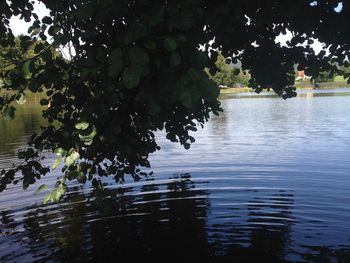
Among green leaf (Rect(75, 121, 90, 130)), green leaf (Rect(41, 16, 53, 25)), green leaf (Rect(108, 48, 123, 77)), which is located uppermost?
green leaf (Rect(41, 16, 53, 25))

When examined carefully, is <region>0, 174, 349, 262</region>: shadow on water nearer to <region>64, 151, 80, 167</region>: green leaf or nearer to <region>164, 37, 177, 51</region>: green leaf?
<region>64, 151, 80, 167</region>: green leaf

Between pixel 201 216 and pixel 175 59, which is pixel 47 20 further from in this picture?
pixel 201 216

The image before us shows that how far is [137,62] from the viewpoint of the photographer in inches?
111

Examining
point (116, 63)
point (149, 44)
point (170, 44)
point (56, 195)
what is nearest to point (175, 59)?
point (170, 44)

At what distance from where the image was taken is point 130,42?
10.1 ft

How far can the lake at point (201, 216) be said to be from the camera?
8.70 m

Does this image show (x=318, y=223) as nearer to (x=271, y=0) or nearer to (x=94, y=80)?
(x=271, y=0)

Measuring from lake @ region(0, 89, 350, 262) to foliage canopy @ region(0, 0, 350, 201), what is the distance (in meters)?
1.05

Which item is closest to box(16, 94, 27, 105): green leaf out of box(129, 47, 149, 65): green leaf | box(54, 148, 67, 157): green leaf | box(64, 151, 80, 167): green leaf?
box(54, 148, 67, 157): green leaf

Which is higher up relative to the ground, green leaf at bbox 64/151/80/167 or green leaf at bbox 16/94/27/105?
green leaf at bbox 16/94/27/105

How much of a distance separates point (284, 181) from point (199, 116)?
8.43 meters

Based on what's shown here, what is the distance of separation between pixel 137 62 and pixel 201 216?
28.6 ft

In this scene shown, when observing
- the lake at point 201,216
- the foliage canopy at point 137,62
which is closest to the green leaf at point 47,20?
the foliage canopy at point 137,62

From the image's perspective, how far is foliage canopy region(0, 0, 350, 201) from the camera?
300 cm
